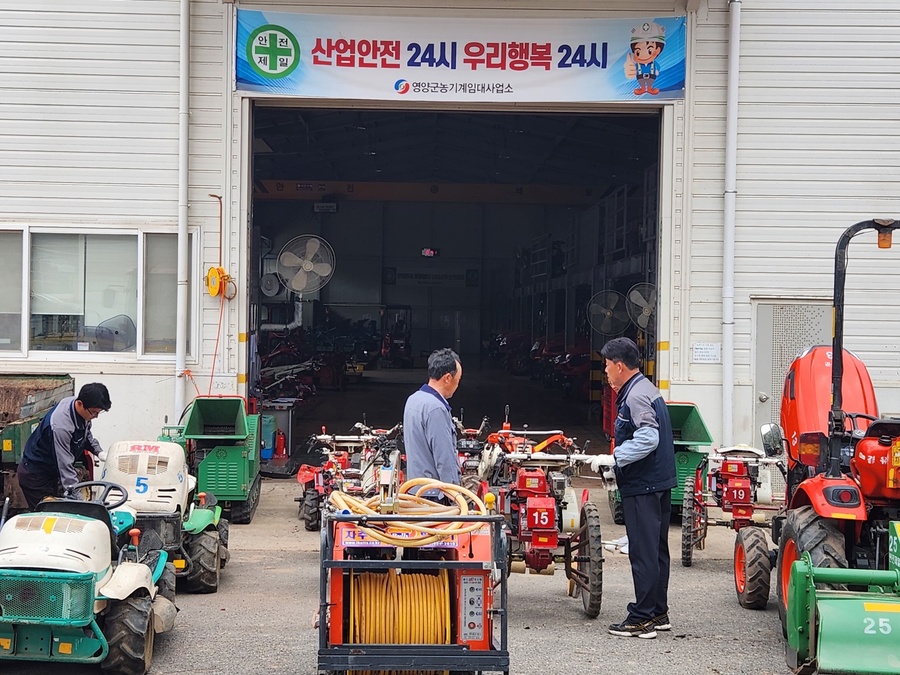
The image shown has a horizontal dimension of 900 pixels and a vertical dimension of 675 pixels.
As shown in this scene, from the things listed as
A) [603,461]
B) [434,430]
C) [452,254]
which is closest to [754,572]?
[603,461]

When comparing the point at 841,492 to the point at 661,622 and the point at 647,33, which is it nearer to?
the point at 661,622

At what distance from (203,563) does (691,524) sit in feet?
12.9

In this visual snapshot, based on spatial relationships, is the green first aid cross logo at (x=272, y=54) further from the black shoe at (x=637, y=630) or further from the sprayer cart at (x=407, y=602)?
the sprayer cart at (x=407, y=602)

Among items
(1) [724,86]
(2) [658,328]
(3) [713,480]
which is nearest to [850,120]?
(1) [724,86]

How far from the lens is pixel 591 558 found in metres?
6.44

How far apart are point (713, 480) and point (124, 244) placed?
7.11 metres

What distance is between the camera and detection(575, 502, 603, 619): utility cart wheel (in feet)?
21.1

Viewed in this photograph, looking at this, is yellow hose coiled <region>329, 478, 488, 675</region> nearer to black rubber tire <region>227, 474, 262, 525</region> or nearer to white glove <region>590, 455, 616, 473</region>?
white glove <region>590, 455, 616, 473</region>

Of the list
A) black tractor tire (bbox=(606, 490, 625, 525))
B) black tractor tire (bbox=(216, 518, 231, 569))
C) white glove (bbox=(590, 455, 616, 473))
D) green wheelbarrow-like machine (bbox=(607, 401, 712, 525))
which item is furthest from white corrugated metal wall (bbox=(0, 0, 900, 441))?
white glove (bbox=(590, 455, 616, 473))

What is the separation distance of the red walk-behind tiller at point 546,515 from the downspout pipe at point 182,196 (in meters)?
5.01

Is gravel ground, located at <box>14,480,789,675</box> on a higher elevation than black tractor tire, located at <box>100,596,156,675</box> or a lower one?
lower

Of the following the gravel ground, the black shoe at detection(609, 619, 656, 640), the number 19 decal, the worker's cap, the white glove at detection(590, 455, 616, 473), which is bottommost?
Result: the gravel ground

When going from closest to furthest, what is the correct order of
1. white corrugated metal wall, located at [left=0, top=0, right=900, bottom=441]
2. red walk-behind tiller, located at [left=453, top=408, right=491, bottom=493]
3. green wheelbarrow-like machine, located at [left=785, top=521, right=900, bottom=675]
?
green wheelbarrow-like machine, located at [left=785, top=521, right=900, bottom=675] < red walk-behind tiller, located at [left=453, top=408, right=491, bottom=493] < white corrugated metal wall, located at [left=0, top=0, right=900, bottom=441]

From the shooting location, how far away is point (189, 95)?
11.4m
